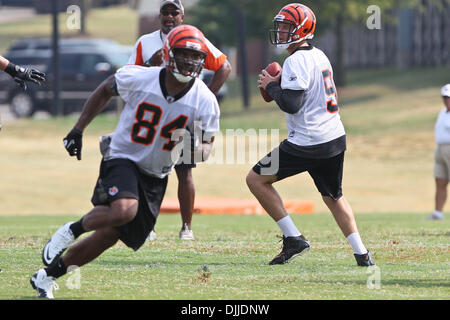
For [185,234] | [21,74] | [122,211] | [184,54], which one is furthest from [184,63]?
[185,234]

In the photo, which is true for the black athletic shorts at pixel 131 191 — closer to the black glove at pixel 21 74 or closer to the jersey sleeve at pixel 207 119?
the jersey sleeve at pixel 207 119

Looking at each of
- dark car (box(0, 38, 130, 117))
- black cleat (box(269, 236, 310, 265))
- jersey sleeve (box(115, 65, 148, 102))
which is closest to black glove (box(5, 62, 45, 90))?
jersey sleeve (box(115, 65, 148, 102))

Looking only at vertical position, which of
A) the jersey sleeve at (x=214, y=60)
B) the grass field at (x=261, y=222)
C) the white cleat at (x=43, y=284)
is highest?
the jersey sleeve at (x=214, y=60)

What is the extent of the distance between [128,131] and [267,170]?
1.76m

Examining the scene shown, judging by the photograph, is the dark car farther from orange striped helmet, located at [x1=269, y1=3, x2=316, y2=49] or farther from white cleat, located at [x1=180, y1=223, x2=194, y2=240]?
orange striped helmet, located at [x1=269, y1=3, x2=316, y2=49]

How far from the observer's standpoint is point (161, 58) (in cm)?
854

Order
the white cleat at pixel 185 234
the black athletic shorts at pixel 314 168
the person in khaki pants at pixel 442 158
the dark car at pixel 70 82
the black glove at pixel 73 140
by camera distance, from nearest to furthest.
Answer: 1. the black glove at pixel 73 140
2. the black athletic shorts at pixel 314 168
3. the white cleat at pixel 185 234
4. the person in khaki pants at pixel 442 158
5. the dark car at pixel 70 82

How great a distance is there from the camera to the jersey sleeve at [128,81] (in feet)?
19.9

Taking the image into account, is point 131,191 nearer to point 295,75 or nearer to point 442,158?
point 295,75

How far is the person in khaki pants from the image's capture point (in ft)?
46.5

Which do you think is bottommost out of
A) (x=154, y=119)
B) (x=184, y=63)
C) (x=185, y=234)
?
(x=185, y=234)

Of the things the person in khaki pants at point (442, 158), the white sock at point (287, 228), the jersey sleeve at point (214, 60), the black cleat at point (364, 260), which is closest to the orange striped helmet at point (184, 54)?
the white sock at point (287, 228)

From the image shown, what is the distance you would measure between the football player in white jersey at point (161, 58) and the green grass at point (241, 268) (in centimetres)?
52

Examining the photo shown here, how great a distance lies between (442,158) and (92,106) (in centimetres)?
935
